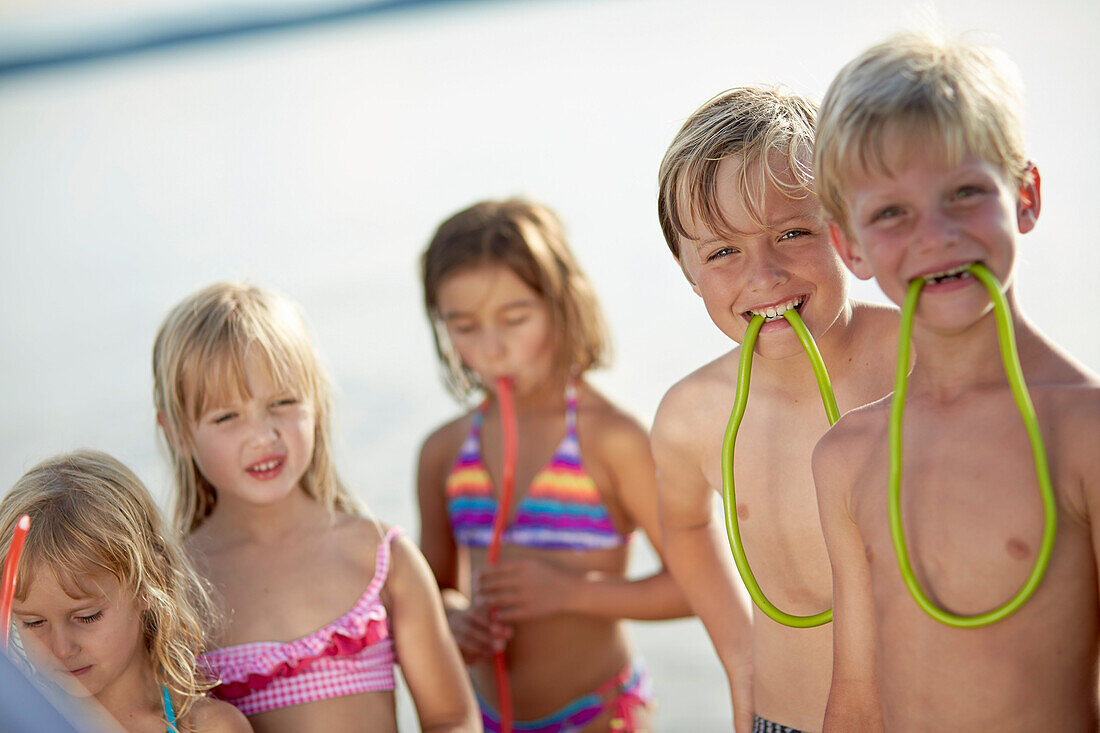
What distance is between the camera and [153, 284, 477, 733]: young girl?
1.93m

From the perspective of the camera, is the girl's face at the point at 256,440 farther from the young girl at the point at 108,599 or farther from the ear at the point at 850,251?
the ear at the point at 850,251

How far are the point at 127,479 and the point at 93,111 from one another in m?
5.52

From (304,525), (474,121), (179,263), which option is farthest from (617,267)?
(304,525)

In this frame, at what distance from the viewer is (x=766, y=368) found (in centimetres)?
187

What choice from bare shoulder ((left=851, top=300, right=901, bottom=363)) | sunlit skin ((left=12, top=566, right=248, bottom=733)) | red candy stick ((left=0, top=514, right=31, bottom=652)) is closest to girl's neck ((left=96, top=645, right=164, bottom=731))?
sunlit skin ((left=12, top=566, right=248, bottom=733))

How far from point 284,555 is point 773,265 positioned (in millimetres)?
977

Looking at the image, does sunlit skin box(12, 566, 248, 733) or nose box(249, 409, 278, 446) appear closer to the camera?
sunlit skin box(12, 566, 248, 733)

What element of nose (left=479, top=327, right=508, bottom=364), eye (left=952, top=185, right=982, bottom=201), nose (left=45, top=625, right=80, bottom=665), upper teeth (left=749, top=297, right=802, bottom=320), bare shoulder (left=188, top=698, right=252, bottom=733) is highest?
nose (left=479, top=327, right=508, bottom=364)

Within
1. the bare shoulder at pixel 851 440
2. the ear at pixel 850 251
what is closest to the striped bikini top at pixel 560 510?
the bare shoulder at pixel 851 440

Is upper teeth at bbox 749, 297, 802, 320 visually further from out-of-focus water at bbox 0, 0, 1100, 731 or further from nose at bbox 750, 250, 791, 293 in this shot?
out-of-focus water at bbox 0, 0, 1100, 731

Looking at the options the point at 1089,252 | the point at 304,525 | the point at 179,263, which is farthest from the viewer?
the point at 179,263

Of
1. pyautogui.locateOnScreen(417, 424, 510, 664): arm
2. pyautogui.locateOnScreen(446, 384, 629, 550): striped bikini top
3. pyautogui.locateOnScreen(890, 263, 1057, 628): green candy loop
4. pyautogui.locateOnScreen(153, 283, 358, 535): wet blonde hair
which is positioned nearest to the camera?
pyautogui.locateOnScreen(890, 263, 1057, 628): green candy loop

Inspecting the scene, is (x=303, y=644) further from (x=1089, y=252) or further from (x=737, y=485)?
(x=1089, y=252)

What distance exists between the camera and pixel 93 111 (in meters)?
6.70
